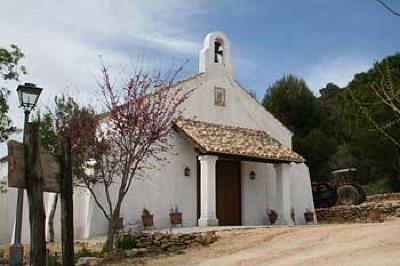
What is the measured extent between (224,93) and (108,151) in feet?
24.5

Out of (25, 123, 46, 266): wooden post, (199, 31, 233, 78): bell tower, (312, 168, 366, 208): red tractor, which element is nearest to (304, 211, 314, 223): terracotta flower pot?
(312, 168, 366, 208): red tractor

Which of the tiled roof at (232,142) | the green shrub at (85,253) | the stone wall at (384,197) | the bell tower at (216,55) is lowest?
the green shrub at (85,253)

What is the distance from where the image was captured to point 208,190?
62.8 feet

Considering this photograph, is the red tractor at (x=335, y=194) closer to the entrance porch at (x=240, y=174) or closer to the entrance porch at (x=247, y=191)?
the entrance porch at (x=240, y=174)

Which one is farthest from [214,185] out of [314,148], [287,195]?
[314,148]

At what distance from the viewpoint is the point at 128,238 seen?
14492mm

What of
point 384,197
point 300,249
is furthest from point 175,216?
point 384,197

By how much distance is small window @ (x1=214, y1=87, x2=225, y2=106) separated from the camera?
867 inches

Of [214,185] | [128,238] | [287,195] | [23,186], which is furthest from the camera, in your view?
[287,195]

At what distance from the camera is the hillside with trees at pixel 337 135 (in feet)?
106

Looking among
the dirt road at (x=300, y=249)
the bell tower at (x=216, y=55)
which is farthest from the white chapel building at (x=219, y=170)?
the dirt road at (x=300, y=249)

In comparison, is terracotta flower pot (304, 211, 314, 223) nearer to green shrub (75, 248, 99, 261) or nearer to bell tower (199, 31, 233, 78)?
bell tower (199, 31, 233, 78)

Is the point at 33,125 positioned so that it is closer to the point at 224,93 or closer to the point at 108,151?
the point at 108,151

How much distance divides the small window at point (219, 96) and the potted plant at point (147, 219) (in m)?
5.34
